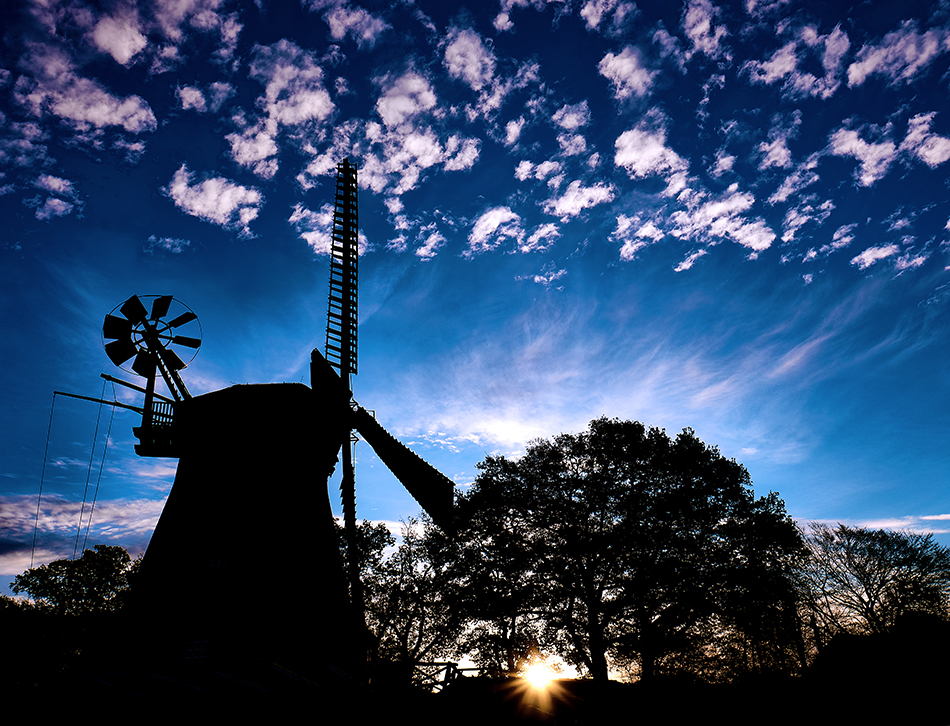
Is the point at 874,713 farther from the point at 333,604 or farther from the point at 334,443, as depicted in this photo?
the point at 334,443

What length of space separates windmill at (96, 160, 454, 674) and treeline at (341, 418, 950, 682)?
5325 mm

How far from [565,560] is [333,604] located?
11717 millimetres

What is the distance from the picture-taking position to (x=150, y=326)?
766 inches

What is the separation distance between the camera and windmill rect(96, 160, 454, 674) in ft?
48.6

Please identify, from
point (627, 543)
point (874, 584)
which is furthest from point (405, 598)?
point (874, 584)

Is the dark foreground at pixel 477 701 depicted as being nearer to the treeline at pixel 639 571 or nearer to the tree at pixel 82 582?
the treeline at pixel 639 571

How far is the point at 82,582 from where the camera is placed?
39.1m

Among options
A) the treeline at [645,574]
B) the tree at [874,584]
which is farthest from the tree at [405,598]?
the tree at [874,584]

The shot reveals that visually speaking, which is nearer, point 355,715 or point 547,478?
point 355,715

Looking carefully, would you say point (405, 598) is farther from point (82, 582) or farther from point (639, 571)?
point (82, 582)

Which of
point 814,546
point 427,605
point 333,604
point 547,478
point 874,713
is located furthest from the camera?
point 814,546

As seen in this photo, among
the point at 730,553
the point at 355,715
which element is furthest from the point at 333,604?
the point at 730,553

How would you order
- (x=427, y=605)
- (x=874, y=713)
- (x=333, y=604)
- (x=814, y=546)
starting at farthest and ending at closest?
(x=814, y=546)
(x=427, y=605)
(x=874, y=713)
(x=333, y=604)

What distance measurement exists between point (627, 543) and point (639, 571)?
1320 mm
